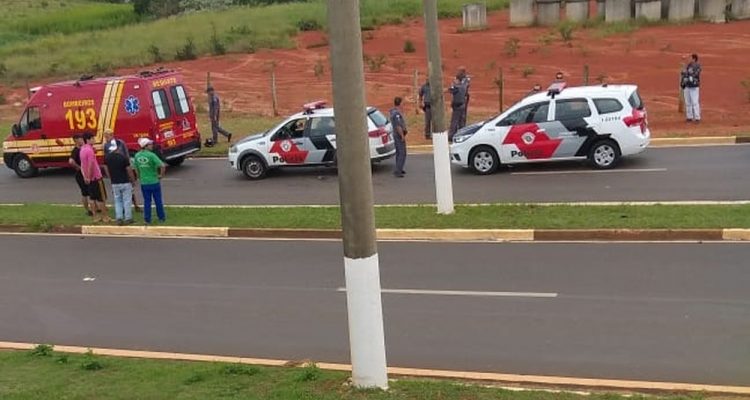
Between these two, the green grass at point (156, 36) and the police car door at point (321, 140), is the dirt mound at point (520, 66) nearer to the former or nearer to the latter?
the green grass at point (156, 36)

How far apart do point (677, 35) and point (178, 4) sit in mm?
46904

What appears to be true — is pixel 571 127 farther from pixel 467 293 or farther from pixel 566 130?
pixel 467 293

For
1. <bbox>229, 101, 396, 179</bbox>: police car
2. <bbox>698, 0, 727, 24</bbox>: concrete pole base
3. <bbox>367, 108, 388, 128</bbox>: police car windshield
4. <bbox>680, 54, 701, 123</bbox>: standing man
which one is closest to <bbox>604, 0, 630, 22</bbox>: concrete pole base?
<bbox>698, 0, 727, 24</bbox>: concrete pole base

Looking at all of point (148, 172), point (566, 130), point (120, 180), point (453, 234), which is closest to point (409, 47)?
point (566, 130)

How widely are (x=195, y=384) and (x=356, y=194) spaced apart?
2262mm

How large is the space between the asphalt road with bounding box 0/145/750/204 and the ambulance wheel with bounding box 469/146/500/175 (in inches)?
9.6

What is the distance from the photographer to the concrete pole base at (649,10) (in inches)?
1962

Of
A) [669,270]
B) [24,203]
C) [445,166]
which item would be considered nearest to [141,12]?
[24,203]

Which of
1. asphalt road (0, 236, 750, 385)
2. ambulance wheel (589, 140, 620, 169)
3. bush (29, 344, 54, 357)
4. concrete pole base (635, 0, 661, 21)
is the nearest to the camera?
asphalt road (0, 236, 750, 385)

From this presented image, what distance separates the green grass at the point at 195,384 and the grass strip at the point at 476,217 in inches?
268

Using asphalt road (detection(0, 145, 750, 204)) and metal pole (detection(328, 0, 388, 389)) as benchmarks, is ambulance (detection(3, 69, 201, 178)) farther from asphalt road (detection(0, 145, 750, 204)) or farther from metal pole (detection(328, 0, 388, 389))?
metal pole (detection(328, 0, 388, 389))

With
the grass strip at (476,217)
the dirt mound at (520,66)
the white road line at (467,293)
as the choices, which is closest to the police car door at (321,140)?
the grass strip at (476,217)

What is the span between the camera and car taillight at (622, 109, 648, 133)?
61.8 feet

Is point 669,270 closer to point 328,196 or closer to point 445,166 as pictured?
point 445,166
